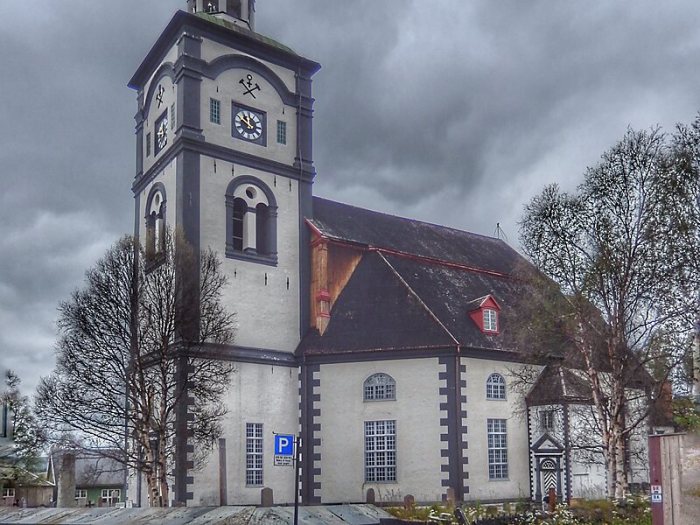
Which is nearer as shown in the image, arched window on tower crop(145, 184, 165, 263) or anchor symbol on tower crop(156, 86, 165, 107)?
arched window on tower crop(145, 184, 165, 263)

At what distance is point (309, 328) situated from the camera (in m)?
38.1

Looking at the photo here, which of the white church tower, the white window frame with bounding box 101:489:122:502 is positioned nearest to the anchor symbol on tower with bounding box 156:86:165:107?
the white church tower

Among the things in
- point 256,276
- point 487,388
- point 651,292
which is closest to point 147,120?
point 256,276

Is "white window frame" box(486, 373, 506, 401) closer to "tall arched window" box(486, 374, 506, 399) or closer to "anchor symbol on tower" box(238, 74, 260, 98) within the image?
"tall arched window" box(486, 374, 506, 399)

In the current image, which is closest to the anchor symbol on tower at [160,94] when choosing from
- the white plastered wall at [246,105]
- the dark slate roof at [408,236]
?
the white plastered wall at [246,105]

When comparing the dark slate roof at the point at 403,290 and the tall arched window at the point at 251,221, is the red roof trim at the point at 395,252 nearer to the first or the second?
the dark slate roof at the point at 403,290

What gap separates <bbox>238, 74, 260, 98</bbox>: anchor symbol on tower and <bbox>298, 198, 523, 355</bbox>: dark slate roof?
238 inches

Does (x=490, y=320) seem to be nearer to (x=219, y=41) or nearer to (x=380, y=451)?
(x=380, y=451)

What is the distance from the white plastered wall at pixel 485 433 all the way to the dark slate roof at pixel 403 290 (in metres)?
1.08

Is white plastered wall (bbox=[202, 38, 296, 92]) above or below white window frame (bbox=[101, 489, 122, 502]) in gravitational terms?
above

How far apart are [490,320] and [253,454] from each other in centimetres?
1152

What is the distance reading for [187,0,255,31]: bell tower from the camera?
40.6 metres

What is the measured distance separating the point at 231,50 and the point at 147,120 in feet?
18.7

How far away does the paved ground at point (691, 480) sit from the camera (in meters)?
18.7
